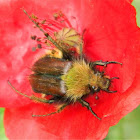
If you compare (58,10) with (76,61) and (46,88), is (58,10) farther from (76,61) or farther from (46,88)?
Result: (46,88)

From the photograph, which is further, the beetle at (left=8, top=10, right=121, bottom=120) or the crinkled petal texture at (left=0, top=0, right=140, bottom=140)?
the beetle at (left=8, top=10, right=121, bottom=120)

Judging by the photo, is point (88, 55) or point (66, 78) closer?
point (66, 78)

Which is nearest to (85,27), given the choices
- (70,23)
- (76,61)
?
(70,23)

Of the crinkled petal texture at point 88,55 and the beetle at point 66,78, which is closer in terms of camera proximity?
the crinkled petal texture at point 88,55

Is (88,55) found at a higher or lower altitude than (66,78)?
higher
